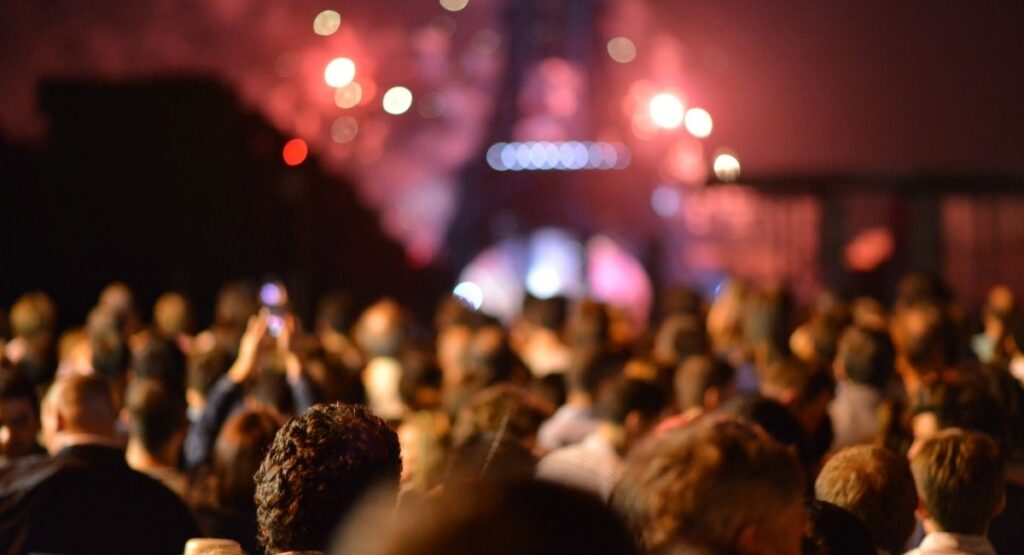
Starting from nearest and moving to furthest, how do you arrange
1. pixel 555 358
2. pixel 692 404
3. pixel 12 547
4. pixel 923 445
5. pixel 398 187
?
pixel 923 445
pixel 12 547
pixel 692 404
pixel 555 358
pixel 398 187

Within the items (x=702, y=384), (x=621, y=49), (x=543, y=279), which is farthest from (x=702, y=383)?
(x=621, y=49)

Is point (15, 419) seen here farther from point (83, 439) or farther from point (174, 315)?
point (174, 315)

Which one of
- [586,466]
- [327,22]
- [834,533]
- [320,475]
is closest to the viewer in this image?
[320,475]

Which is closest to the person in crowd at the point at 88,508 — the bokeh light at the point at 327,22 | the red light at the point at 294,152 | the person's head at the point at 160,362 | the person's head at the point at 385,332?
the person's head at the point at 160,362

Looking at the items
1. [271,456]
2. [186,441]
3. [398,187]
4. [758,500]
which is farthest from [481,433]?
[398,187]

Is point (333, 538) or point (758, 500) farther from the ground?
point (758, 500)

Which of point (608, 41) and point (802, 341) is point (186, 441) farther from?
point (608, 41)

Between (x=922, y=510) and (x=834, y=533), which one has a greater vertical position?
(x=834, y=533)
